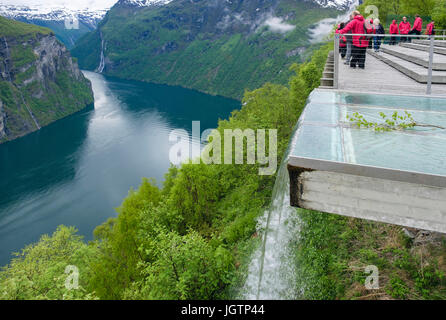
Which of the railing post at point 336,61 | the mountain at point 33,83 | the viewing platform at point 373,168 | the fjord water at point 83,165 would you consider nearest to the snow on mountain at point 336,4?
the fjord water at point 83,165

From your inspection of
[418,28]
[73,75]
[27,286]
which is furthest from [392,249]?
[73,75]

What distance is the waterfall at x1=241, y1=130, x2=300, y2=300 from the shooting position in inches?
342

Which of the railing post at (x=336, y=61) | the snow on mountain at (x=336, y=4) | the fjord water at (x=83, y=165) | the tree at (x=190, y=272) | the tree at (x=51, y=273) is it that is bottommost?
the fjord water at (x=83, y=165)

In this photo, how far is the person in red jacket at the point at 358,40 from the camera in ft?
36.4

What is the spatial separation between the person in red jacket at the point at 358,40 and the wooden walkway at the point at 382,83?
904mm

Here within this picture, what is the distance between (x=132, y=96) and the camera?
135m

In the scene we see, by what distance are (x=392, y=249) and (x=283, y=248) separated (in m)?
3.06

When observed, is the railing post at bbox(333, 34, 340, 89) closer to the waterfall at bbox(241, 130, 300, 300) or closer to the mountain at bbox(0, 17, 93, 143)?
the waterfall at bbox(241, 130, 300, 300)

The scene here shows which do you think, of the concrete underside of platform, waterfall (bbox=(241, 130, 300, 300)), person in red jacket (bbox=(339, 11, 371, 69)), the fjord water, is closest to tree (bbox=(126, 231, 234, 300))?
waterfall (bbox=(241, 130, 300, 300))

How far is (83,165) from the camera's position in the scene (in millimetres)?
61875

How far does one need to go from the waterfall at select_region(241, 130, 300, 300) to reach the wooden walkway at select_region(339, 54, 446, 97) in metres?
3.07

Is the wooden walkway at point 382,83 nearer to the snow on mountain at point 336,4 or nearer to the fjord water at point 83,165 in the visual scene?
the fjord water at point 83,165

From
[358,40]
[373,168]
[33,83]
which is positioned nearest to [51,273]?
[373,168]
